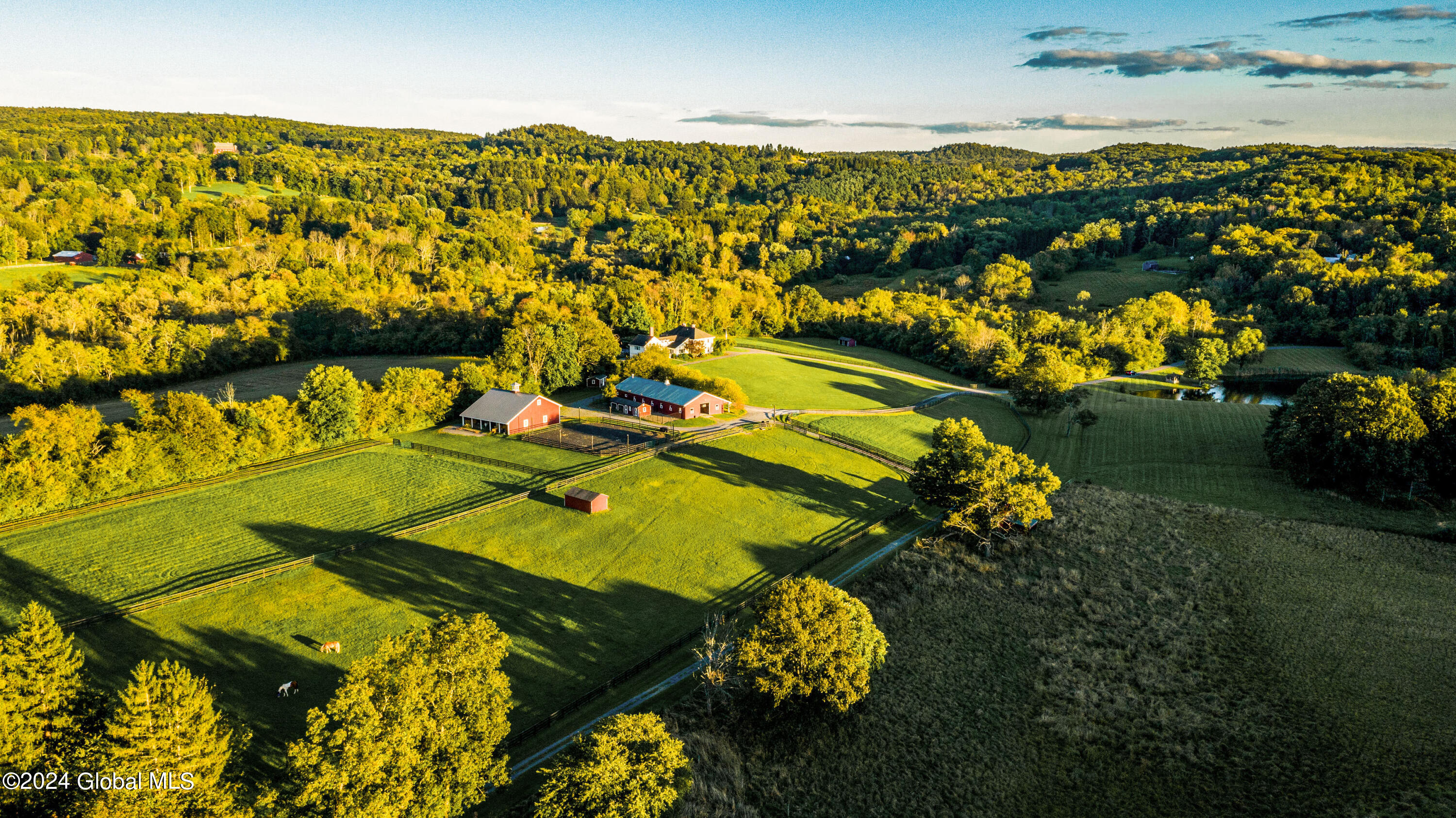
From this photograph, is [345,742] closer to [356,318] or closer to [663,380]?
[663,380]

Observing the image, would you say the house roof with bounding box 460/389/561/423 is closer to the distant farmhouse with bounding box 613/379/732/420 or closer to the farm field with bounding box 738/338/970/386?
the distant farmhouse with bounding box 613/379/732/420

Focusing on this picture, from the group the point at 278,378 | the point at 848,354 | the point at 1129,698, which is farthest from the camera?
the point at 848,354

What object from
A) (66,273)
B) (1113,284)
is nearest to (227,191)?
(66,273)

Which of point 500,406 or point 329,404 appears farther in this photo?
point 500,406

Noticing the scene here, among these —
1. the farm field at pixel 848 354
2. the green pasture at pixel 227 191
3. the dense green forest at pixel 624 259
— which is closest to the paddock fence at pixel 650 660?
the dense green forest at pixel 624 259

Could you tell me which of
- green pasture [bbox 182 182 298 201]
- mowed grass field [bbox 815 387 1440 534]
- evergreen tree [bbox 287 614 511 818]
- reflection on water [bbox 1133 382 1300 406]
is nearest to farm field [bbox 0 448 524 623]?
evergreen tree [bbox 287 614 511 818]

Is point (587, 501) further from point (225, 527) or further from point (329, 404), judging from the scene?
point (329, 404)

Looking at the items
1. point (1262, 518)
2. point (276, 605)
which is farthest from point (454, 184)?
point (1262, 518)
